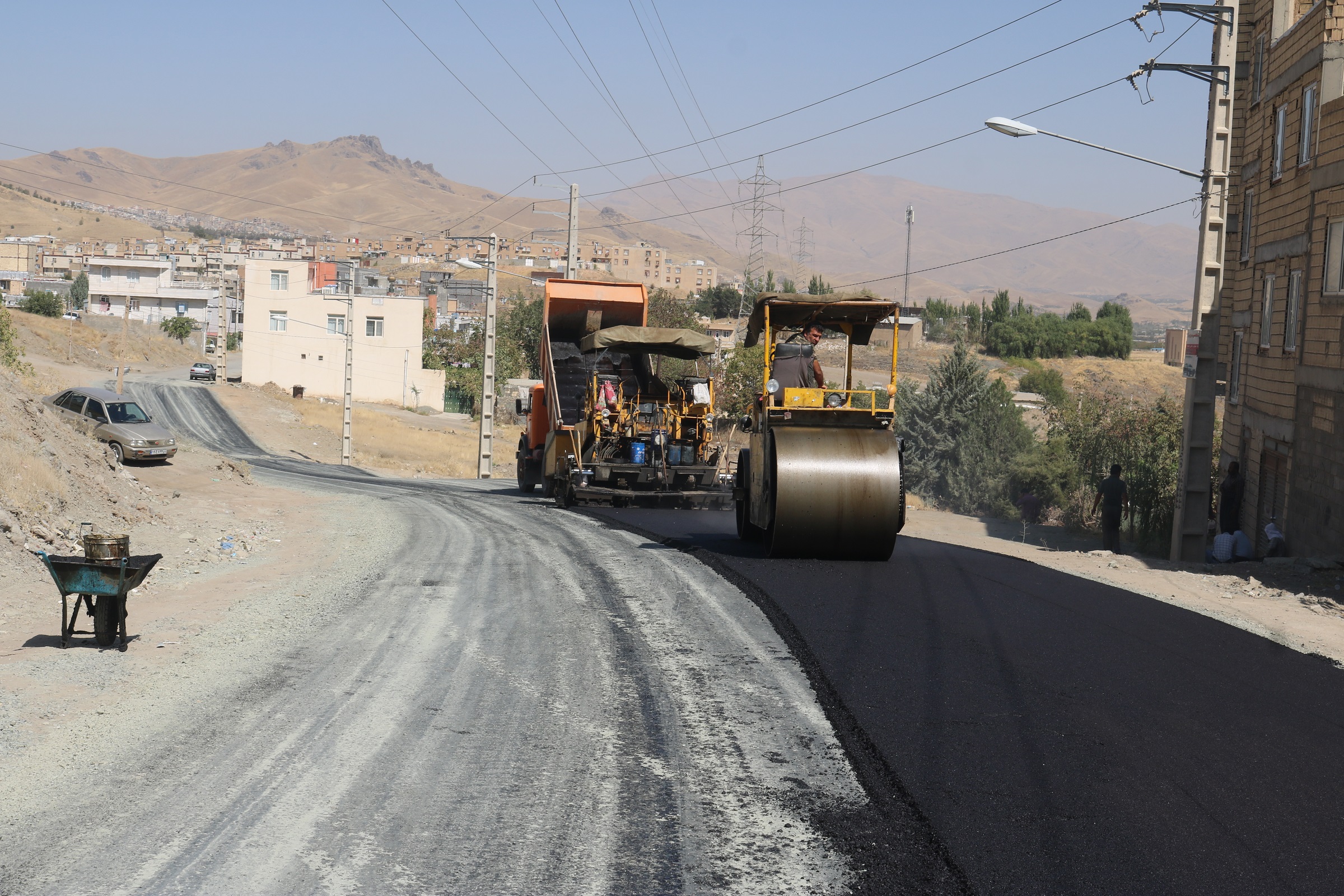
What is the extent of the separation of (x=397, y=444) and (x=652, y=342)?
119 feet

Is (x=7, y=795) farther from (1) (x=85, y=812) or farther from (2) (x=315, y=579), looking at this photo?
(2) (x=315, y=579)

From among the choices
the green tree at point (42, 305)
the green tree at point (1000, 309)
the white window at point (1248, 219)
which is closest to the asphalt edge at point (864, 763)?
the white window at point (1248, 219)

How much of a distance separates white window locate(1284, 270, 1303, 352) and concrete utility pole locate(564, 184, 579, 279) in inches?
777

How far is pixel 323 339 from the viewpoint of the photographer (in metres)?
77.0

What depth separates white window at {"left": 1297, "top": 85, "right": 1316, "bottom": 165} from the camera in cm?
1941

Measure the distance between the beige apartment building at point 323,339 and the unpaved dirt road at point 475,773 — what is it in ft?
224

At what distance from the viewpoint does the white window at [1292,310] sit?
19.1 metres

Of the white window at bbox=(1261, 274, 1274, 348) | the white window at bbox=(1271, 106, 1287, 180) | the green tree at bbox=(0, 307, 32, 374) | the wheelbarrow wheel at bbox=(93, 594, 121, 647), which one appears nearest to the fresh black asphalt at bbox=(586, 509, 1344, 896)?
the wheelbarrow wheel at bbox=(93, 594, 121, 647)

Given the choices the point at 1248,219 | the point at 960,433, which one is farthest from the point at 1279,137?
the point at 960,433

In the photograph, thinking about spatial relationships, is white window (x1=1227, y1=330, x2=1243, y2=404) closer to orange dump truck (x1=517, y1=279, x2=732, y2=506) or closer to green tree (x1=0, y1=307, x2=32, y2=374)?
orange dump truck (x1=517, y1=279, x2=732, y2=506)

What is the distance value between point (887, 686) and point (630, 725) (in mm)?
1853

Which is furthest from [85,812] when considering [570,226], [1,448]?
[570,226]

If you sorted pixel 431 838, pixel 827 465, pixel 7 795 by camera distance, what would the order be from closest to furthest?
pixel 431 838
pixel 7 795
pixel 827 465

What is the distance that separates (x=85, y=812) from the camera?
18.4 feet
